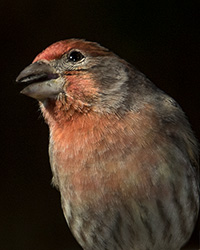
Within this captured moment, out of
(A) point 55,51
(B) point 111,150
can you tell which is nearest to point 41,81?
(A) point 55,51

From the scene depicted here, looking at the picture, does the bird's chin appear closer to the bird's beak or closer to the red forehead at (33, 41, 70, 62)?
the bird's beak

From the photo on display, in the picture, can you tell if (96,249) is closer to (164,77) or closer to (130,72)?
(130,72)

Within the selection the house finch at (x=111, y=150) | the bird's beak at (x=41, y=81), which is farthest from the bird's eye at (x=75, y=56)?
the bird's beak at (x=41, y=81)

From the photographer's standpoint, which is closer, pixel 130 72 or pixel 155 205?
pixel 155 205

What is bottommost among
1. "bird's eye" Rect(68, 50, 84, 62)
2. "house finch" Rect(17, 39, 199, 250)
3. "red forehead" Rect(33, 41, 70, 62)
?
"house finch" Rect(17, 39, 199, 250)

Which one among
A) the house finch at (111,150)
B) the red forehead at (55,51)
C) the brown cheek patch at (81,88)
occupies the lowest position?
the house finch at (111,150)

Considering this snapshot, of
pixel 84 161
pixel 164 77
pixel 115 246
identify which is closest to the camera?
pixel 84 161

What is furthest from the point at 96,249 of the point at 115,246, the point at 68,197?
the point at 68,197

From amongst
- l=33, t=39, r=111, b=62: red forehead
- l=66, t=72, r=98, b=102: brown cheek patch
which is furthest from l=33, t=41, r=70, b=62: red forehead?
l=66, t=72, r=98, b=102: brown cheek patch

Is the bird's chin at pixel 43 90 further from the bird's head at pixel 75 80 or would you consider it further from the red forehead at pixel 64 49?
the red forehead at pixel 64 49
